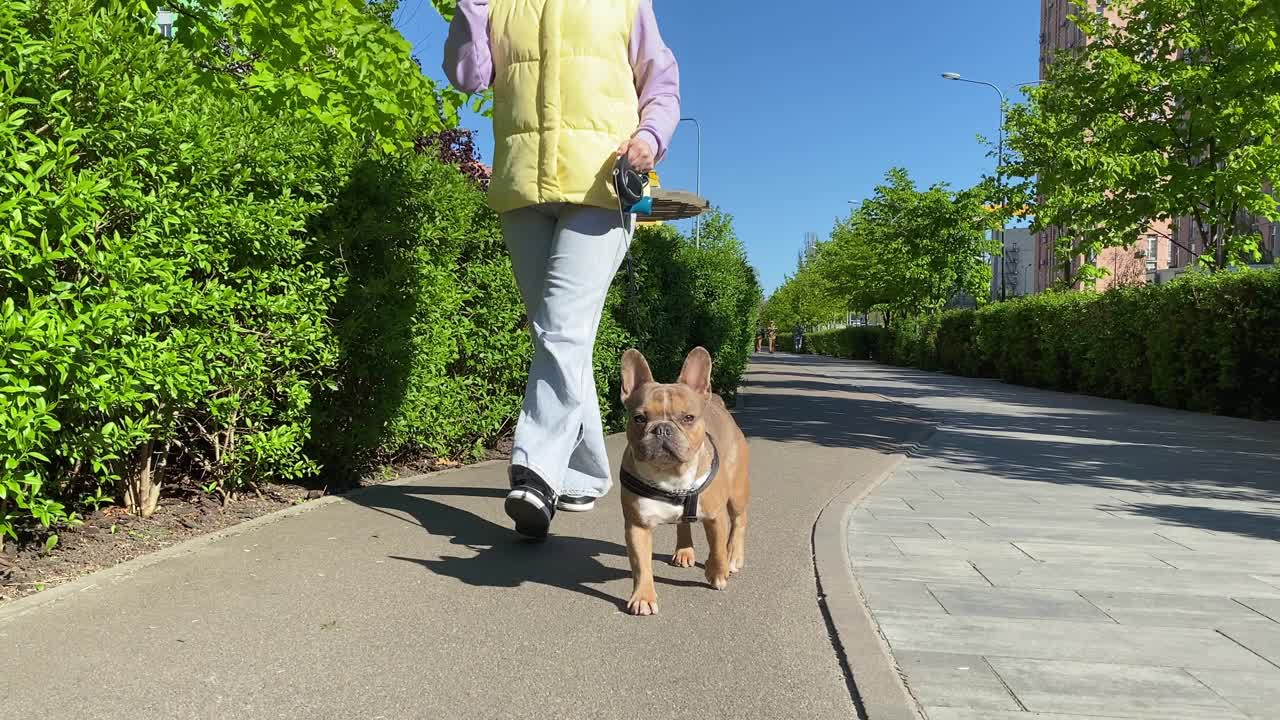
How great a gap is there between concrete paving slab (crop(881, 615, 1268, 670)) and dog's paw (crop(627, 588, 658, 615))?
0.83 metres

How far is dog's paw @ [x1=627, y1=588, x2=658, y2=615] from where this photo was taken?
3.59 m

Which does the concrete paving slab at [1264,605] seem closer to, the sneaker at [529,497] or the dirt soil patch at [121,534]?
the sneaker at [529,497]

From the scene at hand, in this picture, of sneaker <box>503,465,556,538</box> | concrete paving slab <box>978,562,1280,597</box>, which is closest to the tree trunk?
sneaker <box>503,465,556,538</box>

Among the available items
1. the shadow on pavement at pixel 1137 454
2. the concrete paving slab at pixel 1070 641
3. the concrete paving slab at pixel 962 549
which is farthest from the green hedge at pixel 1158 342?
the concrete paving slab at pixel 1070 641

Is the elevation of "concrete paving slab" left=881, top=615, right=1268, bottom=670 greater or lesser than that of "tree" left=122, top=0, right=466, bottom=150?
lesser

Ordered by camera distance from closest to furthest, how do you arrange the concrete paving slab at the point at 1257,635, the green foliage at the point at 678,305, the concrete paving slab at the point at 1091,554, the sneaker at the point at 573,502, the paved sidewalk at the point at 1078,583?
the paved sidewalk at the point at 1078,583 → the concrete paving slab at the point at 1257,635 → the sneaker at the point at 573,502 → the concrete paving slab at the point at 1091,554 → the green foliage at the point at 678,305

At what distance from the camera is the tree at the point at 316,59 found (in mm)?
7344

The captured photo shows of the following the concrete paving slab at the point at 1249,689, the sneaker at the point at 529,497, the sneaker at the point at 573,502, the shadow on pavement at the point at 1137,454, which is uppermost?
the sneaker at the point at 529,497

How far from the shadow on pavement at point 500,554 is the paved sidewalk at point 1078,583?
3.73 feet

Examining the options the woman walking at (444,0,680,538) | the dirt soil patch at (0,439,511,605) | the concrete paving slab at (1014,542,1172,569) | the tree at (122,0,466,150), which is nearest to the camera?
the dirt soil patch at (0,439,511,605)

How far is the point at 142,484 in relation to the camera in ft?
15.0

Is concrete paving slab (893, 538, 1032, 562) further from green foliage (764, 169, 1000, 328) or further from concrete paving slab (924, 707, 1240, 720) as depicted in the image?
green foliage (764, 169, 1000, 328)

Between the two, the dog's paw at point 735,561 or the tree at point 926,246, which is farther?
the tree at point 926,246

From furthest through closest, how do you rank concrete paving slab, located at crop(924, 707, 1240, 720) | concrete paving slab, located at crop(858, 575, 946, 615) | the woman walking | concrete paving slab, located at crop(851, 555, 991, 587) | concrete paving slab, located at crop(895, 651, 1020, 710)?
concrete paving slab, located at crop(851, 555, 991, 587) → the woman walking → concrete paving slab, located at crop(858, 575, 946, 615) → concrete paving slab, located at crop(895, 651, 1020, 710) → concrete paving slab, located at crop(924, 707, 1240, 720)
